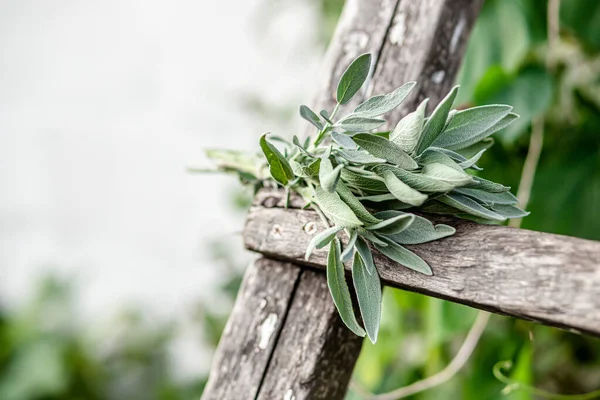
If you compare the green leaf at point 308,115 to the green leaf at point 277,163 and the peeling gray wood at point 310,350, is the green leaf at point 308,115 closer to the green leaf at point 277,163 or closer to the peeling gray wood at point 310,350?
the green leaf at point 277,163

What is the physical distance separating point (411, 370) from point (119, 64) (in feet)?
5.70

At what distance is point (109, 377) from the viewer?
A: 183 cm

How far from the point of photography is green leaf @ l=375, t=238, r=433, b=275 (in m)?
0.35

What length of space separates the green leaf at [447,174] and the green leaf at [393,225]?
0.11 ft

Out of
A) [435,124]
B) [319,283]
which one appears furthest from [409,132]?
[319,283]

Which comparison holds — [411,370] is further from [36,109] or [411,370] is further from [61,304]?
[36,109]

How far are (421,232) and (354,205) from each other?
0.16 ft

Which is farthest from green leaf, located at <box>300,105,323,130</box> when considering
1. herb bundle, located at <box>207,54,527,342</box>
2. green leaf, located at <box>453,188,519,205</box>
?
green leaf, located at <box>453,188,519,205</box>

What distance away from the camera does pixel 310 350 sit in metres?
0.44

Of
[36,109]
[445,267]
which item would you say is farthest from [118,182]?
[445,267]

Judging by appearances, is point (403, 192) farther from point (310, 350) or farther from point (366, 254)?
point (310, 350)

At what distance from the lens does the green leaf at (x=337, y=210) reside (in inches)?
13.6

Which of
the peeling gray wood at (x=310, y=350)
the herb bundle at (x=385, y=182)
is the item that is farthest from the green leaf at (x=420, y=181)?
the peeling gray wood at (x=310, y=350)

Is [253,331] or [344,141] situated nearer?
[344,141]
